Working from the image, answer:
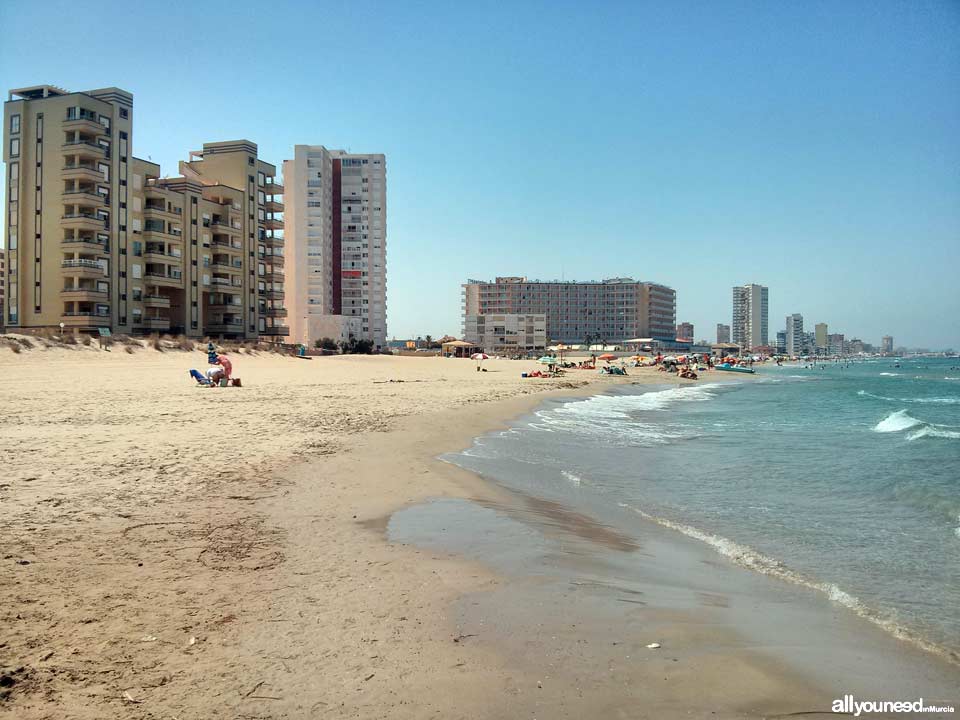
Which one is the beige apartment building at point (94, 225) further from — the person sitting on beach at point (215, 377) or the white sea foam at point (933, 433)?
the white sea foam at point (933, 433)

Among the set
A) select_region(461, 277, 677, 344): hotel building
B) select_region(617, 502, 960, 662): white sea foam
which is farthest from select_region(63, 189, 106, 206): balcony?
select_region(461, 277, 677, 344): hotel building

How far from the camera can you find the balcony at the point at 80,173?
156 feet

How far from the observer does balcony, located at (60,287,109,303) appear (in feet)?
153

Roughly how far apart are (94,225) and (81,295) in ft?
18.7

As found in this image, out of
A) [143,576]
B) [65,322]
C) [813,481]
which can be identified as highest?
[65,322]

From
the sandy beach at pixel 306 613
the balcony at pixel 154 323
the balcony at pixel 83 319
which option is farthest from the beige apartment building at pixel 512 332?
the sandy beach at pixel 306 613

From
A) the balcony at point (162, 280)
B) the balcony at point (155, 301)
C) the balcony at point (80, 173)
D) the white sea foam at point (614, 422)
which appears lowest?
the white sea foam at point (614, 422)

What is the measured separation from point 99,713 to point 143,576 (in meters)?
1.96

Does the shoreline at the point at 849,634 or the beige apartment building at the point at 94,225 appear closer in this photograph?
the shoreline at the point at 849,634

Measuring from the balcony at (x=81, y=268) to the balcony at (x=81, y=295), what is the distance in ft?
3.62

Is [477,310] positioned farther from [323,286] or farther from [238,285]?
[238,285]

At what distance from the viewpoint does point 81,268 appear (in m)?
46.8

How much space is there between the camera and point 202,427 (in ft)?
42.3

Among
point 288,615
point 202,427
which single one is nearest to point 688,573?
point 288,615
